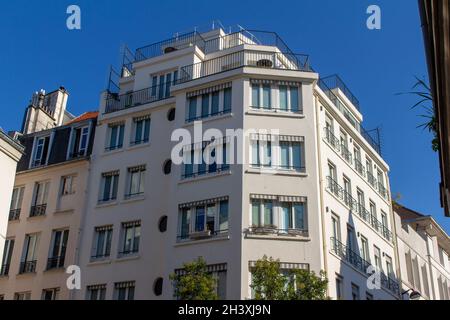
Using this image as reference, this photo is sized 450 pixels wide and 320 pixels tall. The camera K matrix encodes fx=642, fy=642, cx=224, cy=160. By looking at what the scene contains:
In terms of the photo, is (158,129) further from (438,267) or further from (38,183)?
(438,267)

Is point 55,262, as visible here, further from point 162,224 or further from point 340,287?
point 340,287

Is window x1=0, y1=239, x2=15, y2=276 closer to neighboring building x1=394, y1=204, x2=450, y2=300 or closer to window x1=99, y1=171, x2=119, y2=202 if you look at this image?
window x1=99, y1=171, x2=119, y2=202

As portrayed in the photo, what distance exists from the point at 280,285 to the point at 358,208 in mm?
11345

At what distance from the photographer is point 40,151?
115ft

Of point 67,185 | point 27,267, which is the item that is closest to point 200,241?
point 67,185

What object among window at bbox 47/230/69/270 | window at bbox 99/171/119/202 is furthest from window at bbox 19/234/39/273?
window at bbox 99/171/119/202

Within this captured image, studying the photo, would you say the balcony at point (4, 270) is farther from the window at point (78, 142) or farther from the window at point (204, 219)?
the window at point (204, 219)

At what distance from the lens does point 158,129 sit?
31547 millimetres

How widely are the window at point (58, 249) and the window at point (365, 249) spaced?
47.7 ft

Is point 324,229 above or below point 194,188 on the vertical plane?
below

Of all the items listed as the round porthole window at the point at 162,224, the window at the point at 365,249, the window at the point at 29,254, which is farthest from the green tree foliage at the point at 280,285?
the window at the point at 29,254

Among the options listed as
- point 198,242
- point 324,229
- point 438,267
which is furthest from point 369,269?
point 438,267

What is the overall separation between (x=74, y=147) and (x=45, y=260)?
20.3 feet

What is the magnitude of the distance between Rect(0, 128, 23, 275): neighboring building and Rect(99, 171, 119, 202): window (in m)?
9.44
